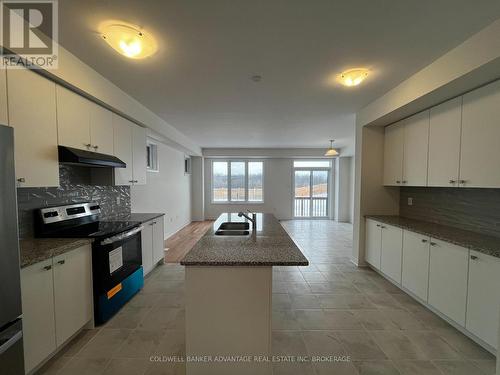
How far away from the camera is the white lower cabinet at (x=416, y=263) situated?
2.38 meters

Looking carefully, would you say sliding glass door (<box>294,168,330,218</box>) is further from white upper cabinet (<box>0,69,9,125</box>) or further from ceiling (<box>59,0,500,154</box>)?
white upper cabinet (<box>0,69,9,125</box>)

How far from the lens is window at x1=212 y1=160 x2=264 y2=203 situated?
25.9 feet

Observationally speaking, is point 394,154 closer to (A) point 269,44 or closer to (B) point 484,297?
(B) point 484,297

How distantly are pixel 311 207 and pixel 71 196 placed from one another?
7184 millimetres

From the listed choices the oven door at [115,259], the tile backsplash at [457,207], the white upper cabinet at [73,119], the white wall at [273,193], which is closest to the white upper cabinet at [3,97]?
the white upper cabinet at [73,119]

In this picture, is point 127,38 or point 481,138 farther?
point 481,138

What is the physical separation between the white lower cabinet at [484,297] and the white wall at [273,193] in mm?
5992

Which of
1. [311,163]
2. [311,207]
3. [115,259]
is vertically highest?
[311,163]

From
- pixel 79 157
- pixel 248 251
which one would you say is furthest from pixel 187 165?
pixel 248 251

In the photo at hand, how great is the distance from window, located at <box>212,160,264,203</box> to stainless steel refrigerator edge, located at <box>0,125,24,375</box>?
21.9 feet

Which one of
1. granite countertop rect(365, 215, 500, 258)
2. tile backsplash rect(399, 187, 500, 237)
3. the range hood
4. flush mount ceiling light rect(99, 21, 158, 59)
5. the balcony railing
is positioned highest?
flush mount ceiling light rect(99, 21, 158, 59)

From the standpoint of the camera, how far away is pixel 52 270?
5.41ft

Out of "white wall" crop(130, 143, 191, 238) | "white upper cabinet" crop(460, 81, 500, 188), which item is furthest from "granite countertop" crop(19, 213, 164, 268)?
"white upper cabinet" crop(460, 81, 500, 188)

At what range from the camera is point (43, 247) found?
67.1 inches
